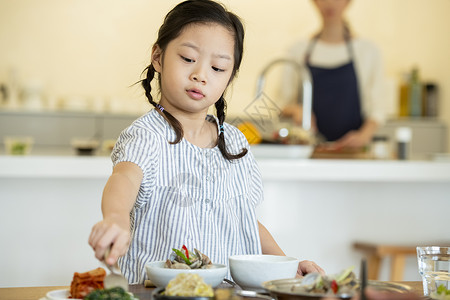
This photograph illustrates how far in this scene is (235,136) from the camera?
4.47ft

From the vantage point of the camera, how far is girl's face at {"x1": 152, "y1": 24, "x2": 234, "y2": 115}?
3.80 ft

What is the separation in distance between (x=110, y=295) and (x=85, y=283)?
0.13 meters

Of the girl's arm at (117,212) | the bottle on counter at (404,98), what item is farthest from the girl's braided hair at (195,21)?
the bottle on counter at (404,98)

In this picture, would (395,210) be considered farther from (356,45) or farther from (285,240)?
(356,45)

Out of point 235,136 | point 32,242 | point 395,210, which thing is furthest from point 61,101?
point 235,136

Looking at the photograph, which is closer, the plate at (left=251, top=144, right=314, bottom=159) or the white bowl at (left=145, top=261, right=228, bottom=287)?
the white bowl at (left=145, top=261, right=228, bottom=287)

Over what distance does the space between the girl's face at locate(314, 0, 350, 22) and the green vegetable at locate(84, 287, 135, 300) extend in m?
3.79

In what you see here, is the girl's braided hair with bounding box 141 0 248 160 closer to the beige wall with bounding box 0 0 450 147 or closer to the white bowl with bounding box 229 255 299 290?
the white bowl with bounding box 229 255 299 290

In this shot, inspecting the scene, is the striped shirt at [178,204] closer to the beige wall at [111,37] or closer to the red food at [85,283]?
the red food at [85,283]

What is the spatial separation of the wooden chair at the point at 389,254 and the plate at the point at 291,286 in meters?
1.98

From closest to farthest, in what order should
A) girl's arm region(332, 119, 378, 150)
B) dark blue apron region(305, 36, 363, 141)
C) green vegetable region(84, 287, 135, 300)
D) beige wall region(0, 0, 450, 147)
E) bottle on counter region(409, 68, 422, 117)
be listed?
green vegetable region(84, 287, 135, 300), girl's arm region(332, 119, 378, 150), dark blue apron region(305, 36, 363, 141), beige wall region(0, 0, 450, 147), bottle on counter region(409, 68, 422, 117)

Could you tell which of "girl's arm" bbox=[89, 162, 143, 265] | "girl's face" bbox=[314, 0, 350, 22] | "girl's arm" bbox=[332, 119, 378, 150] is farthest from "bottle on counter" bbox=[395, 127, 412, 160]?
"girl's arm" bbox=[89, 162, 143, 265]

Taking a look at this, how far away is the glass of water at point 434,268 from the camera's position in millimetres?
997

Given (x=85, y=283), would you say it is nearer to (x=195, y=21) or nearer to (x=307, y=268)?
(x=307, y=268)
